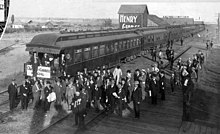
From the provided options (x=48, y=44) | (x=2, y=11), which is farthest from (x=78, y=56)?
(x=2, y=11)

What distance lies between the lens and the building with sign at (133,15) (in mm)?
62938

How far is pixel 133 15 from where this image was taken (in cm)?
6347

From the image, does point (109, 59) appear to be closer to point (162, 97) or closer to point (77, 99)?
point (162, 97)

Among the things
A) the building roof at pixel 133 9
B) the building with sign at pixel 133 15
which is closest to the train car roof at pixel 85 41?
the building with sign at pixel 133 15

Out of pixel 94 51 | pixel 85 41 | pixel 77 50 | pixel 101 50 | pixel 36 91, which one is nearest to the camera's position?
pixel 36 91

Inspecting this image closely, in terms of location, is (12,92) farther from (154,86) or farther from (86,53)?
(154,86)

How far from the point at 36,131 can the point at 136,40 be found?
69.5 feet

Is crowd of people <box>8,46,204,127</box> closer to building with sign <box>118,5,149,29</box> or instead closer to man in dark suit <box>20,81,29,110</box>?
man in dark suit <box>20,81,29,110</box>

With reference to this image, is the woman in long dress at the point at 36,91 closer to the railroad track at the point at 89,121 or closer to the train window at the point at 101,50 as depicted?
the railroad track at the point at 89,121

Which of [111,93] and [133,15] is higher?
[133,15]

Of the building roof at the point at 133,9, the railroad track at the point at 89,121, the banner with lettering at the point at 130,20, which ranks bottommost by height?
the railroad track at the point at 89,121

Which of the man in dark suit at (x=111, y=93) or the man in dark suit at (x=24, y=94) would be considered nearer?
the man in dark suit at (x=111, y=93)

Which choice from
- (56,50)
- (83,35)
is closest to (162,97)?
(56,50)

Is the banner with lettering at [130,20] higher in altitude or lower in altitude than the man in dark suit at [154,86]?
higher
